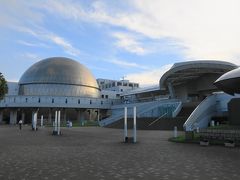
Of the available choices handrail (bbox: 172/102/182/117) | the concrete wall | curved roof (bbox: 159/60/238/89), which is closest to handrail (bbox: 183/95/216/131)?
handrail (bbox: 172/102/182/117)

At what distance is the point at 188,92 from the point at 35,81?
1823 inches

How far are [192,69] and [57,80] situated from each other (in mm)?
47008

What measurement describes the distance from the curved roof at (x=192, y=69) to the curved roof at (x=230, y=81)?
2660cm

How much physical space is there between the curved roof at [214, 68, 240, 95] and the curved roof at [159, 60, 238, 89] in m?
26.6

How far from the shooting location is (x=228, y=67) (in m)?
51.5

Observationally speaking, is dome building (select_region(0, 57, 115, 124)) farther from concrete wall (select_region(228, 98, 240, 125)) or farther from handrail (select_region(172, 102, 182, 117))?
concrete wall (select_region(228, 98, 240, 125))

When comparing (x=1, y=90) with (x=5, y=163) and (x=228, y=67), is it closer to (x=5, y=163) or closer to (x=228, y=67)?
(x=5, y=163)

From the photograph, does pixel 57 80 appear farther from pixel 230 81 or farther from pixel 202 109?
pixel 230 81

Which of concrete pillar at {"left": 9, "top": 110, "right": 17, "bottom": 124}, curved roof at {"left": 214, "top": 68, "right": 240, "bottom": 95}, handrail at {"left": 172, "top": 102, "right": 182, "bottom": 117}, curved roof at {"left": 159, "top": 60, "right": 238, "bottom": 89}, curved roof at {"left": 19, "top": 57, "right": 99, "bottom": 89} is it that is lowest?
concrete pillar at {"left": 9, "top": 110, "right": 17, "bottom": 124}

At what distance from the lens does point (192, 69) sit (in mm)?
55281

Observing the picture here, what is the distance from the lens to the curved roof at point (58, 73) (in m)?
89.5

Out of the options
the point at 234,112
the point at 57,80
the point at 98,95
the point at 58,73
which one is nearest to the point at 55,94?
the point at 57,80

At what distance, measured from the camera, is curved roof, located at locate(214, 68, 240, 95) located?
→ 72.4 ft

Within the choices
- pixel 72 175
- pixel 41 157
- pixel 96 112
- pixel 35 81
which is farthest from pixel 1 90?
pixel 96 112
